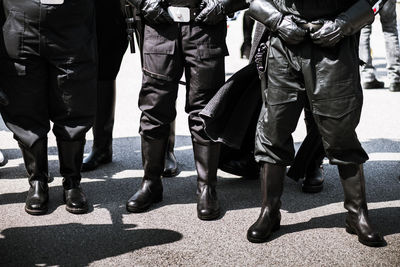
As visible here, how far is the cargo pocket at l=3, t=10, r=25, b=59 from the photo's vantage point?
355 cm

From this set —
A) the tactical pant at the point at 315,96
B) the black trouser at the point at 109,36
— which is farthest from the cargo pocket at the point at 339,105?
the black trouser at the point at 109,36

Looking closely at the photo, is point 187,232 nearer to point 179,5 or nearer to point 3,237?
point 3,237

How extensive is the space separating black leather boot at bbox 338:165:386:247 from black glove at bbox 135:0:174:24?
4.49 feet

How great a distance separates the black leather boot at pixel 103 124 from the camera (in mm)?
4695

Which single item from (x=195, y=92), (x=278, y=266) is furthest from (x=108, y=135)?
(x=278, y=266)

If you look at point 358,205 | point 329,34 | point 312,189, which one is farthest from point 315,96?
point 312,189

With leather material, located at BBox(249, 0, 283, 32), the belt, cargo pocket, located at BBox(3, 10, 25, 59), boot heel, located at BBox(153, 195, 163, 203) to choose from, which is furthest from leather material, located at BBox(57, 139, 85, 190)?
the belt

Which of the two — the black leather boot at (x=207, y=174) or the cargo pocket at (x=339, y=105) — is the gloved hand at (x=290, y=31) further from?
the black leather boot at (x=207, y=174)

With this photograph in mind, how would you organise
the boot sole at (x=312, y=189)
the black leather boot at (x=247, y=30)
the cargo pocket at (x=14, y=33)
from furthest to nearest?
1. the black leather boot at (x=247, y=30)
2. the boot sole at (x=312, y=189)
3. the cargo pocket at (x=14, y=33)

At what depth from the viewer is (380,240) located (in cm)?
327

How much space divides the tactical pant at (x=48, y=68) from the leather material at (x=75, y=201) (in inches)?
14.5

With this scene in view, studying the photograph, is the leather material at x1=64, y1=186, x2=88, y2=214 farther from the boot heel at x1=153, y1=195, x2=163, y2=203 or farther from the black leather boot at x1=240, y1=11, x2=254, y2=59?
the black leather boot at x1=240, y1=11, x2=254, y2=59

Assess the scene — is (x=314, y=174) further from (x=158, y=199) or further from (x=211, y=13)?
(x=211, y=13)

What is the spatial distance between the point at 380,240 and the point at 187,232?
1116 mm
